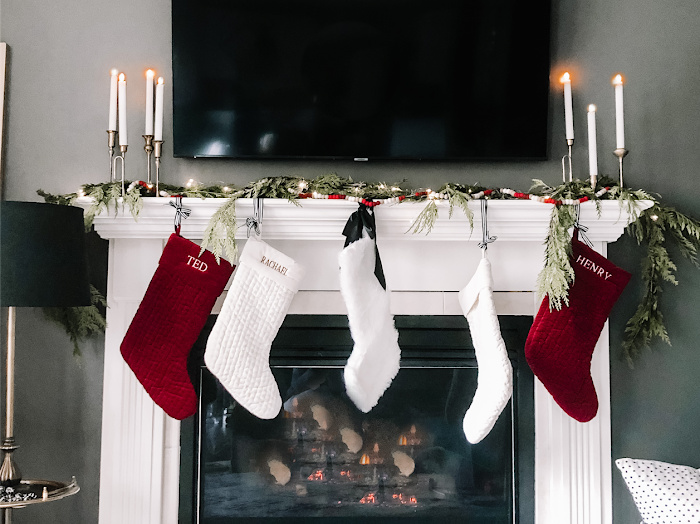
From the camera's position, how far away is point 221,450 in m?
1.86

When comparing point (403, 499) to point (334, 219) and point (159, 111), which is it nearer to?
point (334, 219)

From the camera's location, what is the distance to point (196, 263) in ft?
5.32

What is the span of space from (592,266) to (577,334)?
0.19 meters

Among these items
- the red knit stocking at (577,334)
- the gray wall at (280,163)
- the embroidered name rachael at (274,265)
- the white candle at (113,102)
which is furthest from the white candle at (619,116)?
the white candle at (113,102)

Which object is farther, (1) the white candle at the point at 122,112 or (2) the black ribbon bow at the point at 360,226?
(1) the white candle at the point at 122,112

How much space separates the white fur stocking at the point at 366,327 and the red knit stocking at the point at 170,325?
0.37 m

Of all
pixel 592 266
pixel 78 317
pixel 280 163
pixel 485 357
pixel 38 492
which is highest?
pixel 280 163

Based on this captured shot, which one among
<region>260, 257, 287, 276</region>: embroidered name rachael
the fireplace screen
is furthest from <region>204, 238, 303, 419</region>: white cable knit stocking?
the fireplace screen

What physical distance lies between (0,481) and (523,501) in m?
1.44

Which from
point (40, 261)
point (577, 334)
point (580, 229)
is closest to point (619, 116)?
point (580, 229)

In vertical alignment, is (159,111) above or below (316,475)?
above

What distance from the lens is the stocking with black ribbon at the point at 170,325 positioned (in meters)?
1.60

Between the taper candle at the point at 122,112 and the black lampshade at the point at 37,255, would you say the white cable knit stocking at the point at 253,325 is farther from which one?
the taper candle at the point at 122,112

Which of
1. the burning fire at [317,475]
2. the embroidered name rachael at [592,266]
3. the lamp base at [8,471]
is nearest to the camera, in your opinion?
the lamp base at [8,471]
